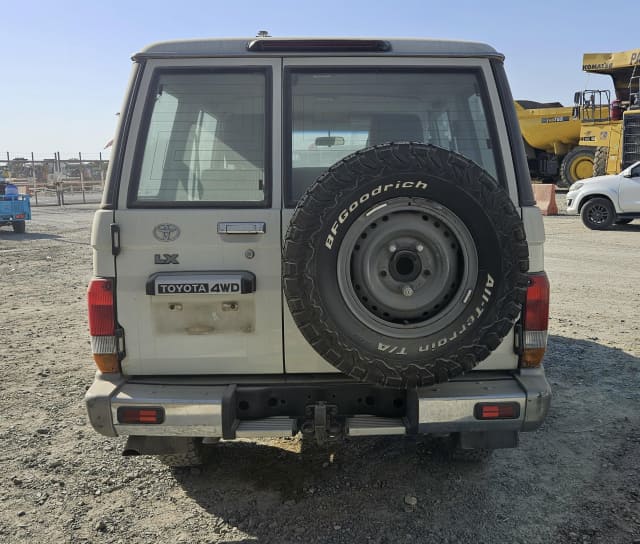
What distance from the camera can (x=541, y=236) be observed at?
2.83 metres

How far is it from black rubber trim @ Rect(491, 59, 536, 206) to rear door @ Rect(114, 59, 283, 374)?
3.63 feet

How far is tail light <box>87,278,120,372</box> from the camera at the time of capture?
9.14ft

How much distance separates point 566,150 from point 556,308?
20380 mm

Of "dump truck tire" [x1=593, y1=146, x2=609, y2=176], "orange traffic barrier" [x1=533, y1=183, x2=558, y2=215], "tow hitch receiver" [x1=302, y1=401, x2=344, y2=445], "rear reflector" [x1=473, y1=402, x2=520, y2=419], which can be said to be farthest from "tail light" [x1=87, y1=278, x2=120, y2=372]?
"dump truck tire" [x1=593, y1=146, x2=609, y2=176]

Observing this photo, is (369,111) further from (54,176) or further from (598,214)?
(54,176)

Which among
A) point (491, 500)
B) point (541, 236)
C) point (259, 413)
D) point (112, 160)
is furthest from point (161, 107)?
point (491, 500)

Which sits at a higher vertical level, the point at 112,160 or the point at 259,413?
the point at 112,160

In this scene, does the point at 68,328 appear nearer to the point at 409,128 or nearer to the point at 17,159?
the point at 409,128

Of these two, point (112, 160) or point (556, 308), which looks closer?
point (112, 160)

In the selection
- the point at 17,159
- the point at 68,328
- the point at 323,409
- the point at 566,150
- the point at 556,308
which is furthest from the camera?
the point at 17,159

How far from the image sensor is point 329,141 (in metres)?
3.02

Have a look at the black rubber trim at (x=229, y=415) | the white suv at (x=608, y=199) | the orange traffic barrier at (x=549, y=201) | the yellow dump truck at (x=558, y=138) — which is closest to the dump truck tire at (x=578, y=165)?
the yellow dump truck at (x=558, y=138)

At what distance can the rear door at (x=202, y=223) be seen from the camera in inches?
110

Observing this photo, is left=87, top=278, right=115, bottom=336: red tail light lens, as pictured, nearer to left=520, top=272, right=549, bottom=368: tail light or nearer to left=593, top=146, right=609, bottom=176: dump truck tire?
left=520, top=272, right=549, bottom=368: tail light
